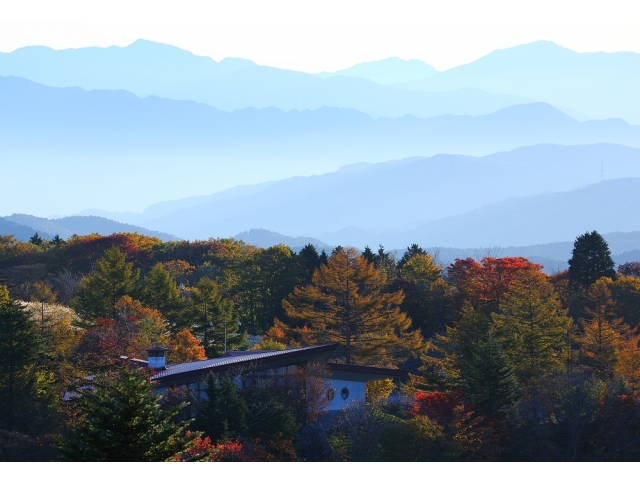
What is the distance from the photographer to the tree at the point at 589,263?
2926 inches

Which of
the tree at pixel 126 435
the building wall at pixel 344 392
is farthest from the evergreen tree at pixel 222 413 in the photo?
the tree at pixel 126 435

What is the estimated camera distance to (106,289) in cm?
6253

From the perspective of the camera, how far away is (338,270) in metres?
57.0

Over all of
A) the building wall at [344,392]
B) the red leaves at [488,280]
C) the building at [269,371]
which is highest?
the red leaves at [488,280]

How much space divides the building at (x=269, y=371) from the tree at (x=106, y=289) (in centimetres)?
1620

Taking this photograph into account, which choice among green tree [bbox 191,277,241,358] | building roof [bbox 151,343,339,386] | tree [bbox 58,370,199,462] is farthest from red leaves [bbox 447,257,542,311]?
tree [bbox 58,370,199,462]

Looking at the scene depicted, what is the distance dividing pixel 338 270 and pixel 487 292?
52.4 feet

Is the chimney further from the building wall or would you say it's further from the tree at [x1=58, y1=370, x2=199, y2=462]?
the tree at [x1=58, y1=370, x2=199, y2=462]

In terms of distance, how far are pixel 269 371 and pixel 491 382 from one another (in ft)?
31.9

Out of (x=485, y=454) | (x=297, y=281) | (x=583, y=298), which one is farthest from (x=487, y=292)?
(x=485, y=454)

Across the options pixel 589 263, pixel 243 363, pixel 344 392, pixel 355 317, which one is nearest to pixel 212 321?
pixel 355 317

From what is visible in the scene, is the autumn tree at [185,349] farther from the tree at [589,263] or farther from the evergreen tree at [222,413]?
the tree at [589,263]

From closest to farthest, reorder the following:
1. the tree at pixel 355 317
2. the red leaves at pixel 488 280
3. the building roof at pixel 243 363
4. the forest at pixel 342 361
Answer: the forest at pixel 342 361
the building roof at pixel 243 363
the tree at pixel 355 317
the red leaves at pixel 488 280

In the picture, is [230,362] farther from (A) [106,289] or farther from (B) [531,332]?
(A) [106,289]
